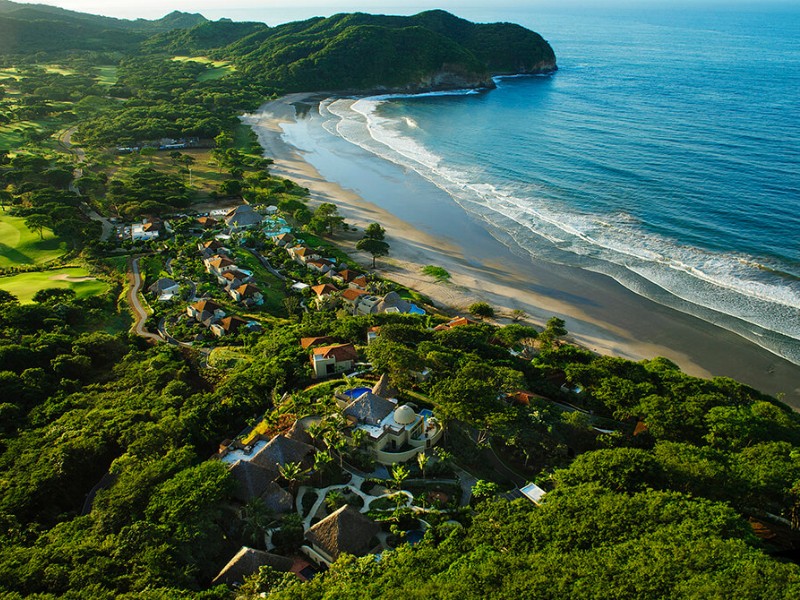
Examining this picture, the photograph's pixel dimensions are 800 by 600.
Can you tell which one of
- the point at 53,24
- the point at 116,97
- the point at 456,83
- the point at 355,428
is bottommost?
the point at 355,428

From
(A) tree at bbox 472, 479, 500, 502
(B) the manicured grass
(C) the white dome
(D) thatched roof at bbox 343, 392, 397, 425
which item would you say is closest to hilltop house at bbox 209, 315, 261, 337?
(B) the manicured grass

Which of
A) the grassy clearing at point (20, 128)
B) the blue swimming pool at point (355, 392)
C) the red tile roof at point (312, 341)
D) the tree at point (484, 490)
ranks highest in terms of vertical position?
the grassy clearing at point (20, 128)

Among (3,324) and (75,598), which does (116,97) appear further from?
(75,598)

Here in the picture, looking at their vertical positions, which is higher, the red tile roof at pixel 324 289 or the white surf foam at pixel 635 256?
the white surf foam at pixel 635 256

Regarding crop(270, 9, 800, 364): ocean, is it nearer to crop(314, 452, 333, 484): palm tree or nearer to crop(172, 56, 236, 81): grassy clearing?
crop(314, 452, 333, 484): palm tree

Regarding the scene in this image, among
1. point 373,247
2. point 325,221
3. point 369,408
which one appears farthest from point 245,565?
point 325,221

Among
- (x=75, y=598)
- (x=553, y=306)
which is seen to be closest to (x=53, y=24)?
(x=553, y=306)

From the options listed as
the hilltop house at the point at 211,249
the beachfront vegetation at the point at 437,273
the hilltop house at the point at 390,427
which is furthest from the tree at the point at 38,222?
the hilltop house at the point at 390,427

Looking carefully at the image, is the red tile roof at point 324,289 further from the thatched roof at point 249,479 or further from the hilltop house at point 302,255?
the thatched roof at point 249,479
